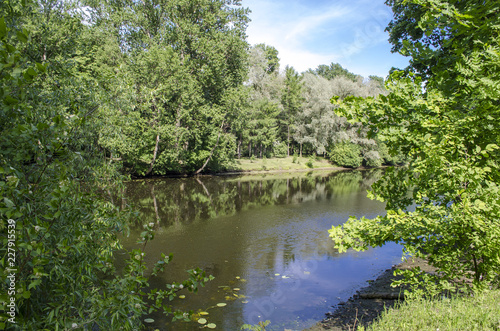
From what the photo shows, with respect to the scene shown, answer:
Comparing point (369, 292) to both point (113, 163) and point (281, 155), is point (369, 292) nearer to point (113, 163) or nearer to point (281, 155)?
point (113, 163)

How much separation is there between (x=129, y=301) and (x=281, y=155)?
5132 cm

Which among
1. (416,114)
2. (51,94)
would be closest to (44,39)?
(51,94)

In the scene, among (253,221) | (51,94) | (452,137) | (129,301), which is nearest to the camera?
(129,301)

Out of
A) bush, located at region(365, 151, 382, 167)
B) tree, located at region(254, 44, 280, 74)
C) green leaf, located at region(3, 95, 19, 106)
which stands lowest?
bush, located at region(365, 151, 382, 167)

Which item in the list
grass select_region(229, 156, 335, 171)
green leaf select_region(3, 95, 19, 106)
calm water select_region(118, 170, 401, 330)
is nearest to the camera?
green leaf select_region(3, 95, 19, 106)

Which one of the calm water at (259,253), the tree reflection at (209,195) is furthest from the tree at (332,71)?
the calm water at (259,253)

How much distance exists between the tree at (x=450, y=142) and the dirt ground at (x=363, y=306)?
2.35 metres

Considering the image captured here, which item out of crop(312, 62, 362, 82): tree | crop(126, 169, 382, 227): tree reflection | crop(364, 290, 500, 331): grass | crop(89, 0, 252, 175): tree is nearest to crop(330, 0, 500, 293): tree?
crop(364, 290, 500, 331): grass

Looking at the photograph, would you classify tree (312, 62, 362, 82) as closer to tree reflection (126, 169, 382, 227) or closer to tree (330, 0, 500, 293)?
tree reflection (126, 169, 382, 227)

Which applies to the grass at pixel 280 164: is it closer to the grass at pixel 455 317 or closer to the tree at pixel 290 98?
the tree at pixel 290 98

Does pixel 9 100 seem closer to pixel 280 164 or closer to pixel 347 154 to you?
pixel 280 164

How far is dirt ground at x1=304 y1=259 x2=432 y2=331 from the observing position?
22.8 feet

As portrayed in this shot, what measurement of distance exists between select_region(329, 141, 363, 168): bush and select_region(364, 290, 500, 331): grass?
4803cm

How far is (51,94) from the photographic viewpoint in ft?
13.2
